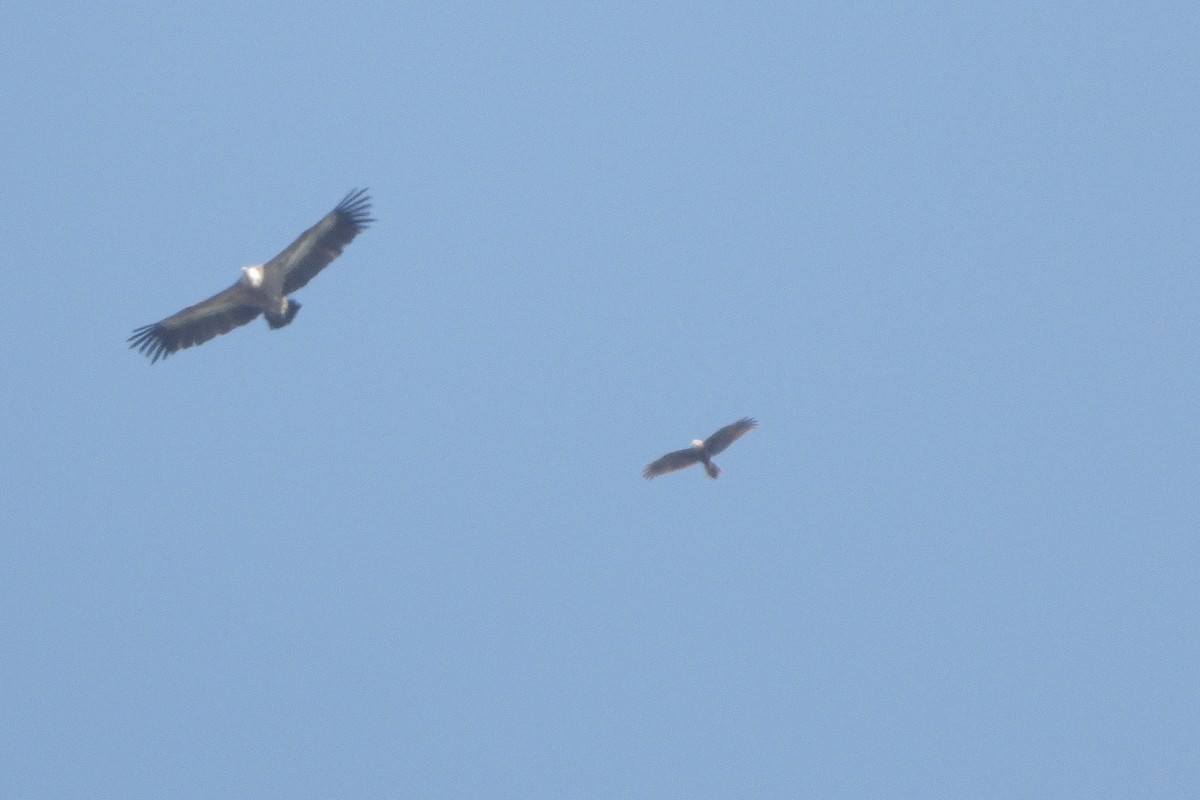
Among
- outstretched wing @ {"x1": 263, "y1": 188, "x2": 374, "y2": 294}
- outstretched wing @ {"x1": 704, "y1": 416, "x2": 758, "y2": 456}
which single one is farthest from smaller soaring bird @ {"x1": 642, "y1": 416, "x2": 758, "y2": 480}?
outstretched wing @ {"x1": 263, "y1": 188, "x2": 374, "y2": 294}

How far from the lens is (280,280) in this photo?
1898 cm

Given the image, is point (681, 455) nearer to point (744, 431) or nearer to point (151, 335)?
point (744, 431)

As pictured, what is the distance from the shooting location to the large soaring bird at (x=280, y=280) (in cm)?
1878

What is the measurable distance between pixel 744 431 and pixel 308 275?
7.84 m

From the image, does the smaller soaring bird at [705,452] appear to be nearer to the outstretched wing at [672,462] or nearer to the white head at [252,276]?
the outstretched wing at [672,462]

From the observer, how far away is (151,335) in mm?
19625

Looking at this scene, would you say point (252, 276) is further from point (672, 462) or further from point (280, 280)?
point (672, 462)

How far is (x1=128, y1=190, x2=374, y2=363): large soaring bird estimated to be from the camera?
18.8 metres

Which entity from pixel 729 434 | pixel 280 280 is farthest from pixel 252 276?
pixel 729 434

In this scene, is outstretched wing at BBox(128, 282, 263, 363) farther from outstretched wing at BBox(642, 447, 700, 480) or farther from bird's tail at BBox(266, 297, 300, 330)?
outstretched wing at BBox(642, 447, 700, 480)

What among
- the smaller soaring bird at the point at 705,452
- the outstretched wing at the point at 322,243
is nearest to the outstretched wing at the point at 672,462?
the smaller soaring bird at the point at 705,452

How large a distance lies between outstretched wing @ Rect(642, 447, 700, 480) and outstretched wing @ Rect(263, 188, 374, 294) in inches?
293

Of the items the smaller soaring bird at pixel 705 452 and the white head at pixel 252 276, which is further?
the smaller soaring bird at pixel 705 452

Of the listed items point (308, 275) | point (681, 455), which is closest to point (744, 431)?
point (681, 455)
